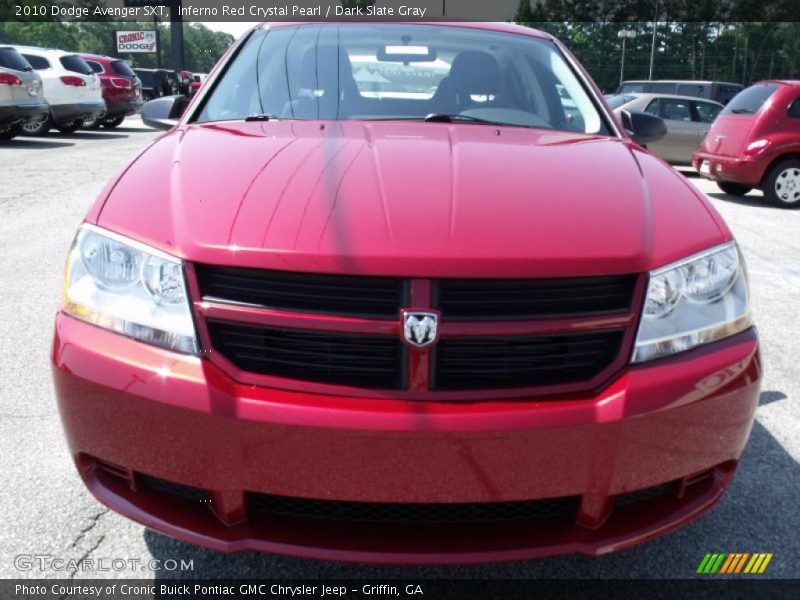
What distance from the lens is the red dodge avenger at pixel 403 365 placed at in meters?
1.72

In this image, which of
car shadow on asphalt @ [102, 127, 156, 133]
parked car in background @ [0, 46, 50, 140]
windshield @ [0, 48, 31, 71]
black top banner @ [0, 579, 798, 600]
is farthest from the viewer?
car shadow on asphalt @ [102, 127, 156, 133]

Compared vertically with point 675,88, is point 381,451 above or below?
below

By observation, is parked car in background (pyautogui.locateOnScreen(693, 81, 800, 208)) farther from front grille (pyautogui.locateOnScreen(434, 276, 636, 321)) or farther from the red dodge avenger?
front grille (pyautogui.locateOnScreen(434, 276, 636, 321))

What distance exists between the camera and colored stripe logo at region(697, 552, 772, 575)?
227 cm

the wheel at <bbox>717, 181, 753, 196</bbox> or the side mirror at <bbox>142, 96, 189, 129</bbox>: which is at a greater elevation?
the side mirror at <bbox>142, 96, 189, 129</bbox>

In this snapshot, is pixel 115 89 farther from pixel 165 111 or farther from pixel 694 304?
pixel 694 304

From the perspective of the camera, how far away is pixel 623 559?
90.6 inches

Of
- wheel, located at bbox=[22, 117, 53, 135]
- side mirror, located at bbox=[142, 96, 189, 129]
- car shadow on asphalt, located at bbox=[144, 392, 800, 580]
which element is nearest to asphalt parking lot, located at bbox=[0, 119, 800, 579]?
car shadow on asphalt, located at bbox=[144, 392, 800, 580]

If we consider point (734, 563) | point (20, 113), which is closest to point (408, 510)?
point (734, 563)

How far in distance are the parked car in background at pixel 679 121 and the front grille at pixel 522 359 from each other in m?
12.7

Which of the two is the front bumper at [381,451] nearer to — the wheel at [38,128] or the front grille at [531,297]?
the front grille at [531,297]

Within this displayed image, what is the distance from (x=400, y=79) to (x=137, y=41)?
199 feet

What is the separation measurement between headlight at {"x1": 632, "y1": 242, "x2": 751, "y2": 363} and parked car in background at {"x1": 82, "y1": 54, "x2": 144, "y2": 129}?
63.1 feet

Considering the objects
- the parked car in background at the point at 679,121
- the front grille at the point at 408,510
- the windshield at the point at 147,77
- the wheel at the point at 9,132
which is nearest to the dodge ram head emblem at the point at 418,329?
→ the front grille at the point at 408,510
